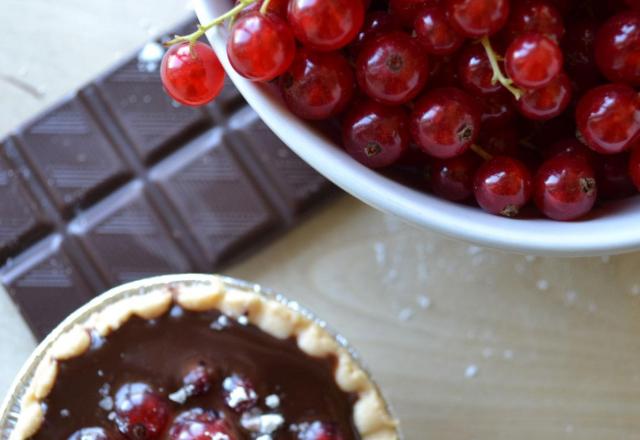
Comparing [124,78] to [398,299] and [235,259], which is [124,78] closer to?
[235,259]

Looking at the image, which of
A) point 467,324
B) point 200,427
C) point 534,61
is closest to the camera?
point 534,61

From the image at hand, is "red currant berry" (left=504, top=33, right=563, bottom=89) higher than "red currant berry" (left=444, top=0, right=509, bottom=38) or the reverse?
the reverse

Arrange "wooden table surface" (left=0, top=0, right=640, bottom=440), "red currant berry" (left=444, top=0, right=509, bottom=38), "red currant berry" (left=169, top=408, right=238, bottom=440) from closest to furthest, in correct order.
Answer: "red currant berry" (left=444, top=0, right=509, bottom=38), "red currant berry" (left=169, top=408, right=238, bottom=440), "wooden table surface" (left=0, top=0, right=640, bottom=440)

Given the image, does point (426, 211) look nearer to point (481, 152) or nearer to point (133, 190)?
point (481, 152)

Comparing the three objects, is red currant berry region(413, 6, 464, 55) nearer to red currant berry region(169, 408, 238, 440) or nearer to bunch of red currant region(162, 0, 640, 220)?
bunch of red currant region(162, 0, 640, 220)

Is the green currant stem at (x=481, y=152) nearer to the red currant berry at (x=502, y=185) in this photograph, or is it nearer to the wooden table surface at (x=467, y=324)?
the red currant berry at (x=502, y=185)

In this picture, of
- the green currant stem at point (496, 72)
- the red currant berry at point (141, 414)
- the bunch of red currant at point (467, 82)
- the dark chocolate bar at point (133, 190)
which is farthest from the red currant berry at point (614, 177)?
the red currant berry at point (141, 414)

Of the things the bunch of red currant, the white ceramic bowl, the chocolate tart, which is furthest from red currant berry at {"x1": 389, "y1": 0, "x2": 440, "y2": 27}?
the chocolate tart

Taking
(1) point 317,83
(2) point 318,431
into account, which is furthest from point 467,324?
(1) point 317,83
